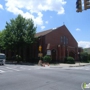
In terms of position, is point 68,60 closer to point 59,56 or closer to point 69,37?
point 59,56

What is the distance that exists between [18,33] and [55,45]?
10.7 meters

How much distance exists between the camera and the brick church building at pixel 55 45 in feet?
148

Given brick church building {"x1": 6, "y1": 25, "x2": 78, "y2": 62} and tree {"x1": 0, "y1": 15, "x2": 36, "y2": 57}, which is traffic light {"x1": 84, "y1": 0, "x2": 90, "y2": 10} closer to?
brick church building {"x1": 6, "y1": 25, "x2": 78, "y2": 62}

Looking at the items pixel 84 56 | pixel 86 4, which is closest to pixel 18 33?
pixel 84 56

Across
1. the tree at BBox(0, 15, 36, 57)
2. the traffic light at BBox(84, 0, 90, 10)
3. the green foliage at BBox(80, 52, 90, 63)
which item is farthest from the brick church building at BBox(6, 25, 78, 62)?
the traffic light at BBox(84, 0, 90, 10)

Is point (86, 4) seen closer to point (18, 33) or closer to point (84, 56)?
point (18, 33)

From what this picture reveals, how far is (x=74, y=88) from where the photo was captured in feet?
32.9

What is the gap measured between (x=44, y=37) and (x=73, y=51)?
1051 cm

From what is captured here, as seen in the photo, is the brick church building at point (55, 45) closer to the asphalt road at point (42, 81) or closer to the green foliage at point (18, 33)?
the green foliage at point (18, 33)

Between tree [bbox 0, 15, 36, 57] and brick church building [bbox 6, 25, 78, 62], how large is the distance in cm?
384

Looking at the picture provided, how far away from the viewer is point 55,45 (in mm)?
46406

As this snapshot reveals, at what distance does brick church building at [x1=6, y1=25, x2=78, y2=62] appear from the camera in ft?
148

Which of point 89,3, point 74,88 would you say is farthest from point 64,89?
point 89,3

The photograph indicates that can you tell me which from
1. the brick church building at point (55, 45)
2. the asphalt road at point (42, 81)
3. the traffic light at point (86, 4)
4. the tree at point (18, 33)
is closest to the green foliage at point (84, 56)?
the brick church building at point (55, 45)
